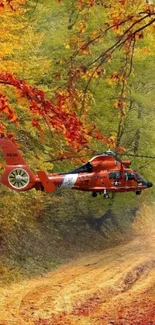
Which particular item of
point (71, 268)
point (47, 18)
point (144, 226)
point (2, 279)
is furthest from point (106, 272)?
point (47, 18)

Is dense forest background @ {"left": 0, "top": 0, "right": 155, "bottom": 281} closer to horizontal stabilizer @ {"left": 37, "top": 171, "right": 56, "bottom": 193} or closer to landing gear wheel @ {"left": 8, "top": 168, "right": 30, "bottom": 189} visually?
horizontal stabilizer @ {"left": 37, "top": 171, "right": 56, "bottom": 193}

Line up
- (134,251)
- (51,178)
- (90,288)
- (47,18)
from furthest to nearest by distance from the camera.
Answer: (47,18), (134,251), (90,288), (51,178)

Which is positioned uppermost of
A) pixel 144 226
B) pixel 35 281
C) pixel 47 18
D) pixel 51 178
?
pixel 47 18

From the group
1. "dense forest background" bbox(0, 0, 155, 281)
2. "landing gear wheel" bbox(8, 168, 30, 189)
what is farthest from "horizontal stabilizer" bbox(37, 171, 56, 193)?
"dense forest background" bbox(0, 0, 155, 281)

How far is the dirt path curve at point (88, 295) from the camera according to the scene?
11734mm

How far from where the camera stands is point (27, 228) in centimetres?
1795

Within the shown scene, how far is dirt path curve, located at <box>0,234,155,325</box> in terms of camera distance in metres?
11.7

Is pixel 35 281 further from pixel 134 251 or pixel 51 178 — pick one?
pixel 51 178

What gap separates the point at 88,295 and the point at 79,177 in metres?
6.51

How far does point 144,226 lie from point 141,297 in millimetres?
11124

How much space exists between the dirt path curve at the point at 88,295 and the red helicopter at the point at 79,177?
4.08 meters

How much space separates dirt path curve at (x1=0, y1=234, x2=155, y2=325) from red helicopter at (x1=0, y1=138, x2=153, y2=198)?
4.08m

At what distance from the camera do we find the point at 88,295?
1360 centimetres

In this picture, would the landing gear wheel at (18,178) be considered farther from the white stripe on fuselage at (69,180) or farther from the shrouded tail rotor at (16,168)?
the white stripe on fuselage at (69,180)
